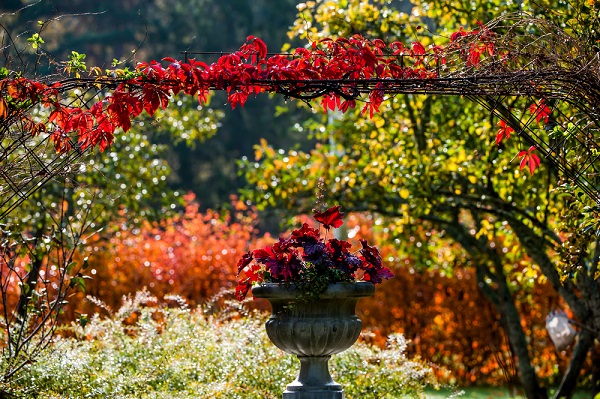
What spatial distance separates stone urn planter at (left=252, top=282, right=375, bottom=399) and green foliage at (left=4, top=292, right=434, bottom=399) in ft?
2.38

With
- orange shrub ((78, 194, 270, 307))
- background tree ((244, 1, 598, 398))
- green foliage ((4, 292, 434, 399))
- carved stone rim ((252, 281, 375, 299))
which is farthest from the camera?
orange shrub ((78, 194, 270, 307))

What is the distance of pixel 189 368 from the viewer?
6.19 m

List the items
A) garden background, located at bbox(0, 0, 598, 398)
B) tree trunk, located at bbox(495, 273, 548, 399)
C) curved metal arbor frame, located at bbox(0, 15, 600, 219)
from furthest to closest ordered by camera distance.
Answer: tree trunk, located at bbox(495, 273, 548, 399), garden background, located at bbox(0, 0, 598, 398), curved metal arbor frame, located at bbox(0, 15, 600, 219)

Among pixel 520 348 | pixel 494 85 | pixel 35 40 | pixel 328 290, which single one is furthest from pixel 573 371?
pixel 35 40

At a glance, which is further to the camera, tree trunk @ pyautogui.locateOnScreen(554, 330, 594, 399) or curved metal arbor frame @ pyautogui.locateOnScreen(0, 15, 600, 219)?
tree trunk @ pyautogui.locateOnScreen(554, 330, 594, 399)

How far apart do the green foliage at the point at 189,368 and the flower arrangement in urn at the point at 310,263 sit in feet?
3.26

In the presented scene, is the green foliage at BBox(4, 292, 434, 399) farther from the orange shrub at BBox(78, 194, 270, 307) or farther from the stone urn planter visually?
the orange shrub at BBox(78, 194, 270, 307)

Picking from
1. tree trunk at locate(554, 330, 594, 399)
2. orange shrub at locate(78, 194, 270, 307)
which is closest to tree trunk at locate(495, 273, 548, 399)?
tree trunk at locate(554, 330, 594, 399)

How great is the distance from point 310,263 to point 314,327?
38cm

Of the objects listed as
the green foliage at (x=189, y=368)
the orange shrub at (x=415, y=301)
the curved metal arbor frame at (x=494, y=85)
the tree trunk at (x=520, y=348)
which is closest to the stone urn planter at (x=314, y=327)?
the green foliage at (x=189, y=368)

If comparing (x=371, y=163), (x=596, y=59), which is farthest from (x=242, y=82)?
(x=371, y=163)

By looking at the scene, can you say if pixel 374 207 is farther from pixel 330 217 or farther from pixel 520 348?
pixel 330 217

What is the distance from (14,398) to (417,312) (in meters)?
6.74

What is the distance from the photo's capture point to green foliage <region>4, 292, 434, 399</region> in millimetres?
5934
